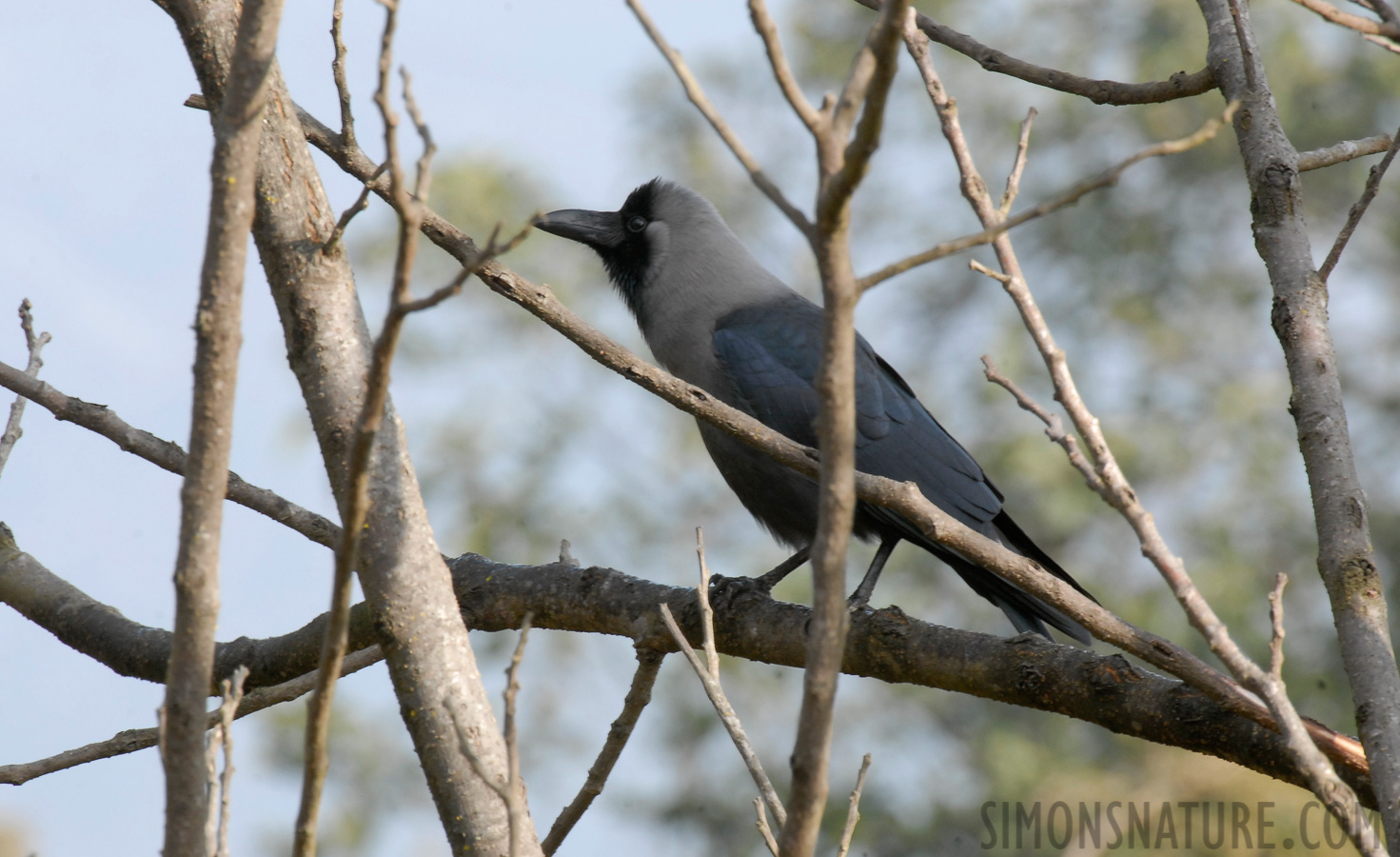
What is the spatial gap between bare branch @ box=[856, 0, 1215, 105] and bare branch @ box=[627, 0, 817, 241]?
1.68 meters

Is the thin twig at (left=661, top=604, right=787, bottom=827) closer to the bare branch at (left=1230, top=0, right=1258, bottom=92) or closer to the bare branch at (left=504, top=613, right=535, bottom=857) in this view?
the bare branch at (left=504, top=613, right=535, bottom=857)

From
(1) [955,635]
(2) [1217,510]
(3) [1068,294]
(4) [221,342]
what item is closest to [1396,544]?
(2) [1217,510]

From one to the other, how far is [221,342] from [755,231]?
49.1ft

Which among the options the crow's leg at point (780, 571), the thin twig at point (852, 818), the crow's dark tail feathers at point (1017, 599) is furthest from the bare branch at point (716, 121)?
the crow's leg at point (780, 571)

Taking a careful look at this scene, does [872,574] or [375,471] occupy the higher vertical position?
[872,574]

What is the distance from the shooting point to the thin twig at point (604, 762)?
247 centimetres

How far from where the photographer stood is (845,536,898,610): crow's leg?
12.6 feet

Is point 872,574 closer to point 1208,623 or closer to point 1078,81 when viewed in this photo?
point 1078,81

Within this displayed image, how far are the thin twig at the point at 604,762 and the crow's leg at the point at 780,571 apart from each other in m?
1.09

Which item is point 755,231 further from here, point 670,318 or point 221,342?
point 221,342

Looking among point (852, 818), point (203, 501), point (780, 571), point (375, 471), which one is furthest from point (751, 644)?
point (203, 501)

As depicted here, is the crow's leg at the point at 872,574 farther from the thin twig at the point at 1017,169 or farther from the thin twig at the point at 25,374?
the thin twig at the point at 25,374

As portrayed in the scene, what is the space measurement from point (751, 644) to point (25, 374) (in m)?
1.86

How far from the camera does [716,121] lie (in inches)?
53.1
